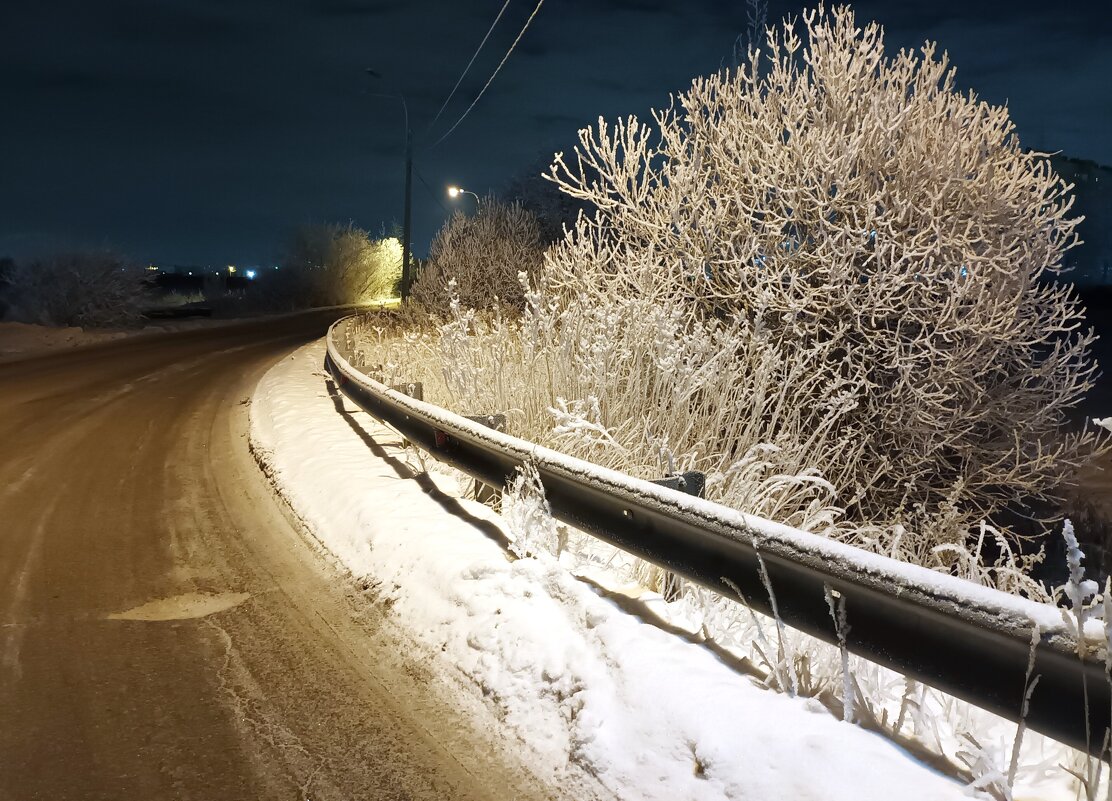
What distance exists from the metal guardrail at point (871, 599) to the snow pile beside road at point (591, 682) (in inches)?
10.0

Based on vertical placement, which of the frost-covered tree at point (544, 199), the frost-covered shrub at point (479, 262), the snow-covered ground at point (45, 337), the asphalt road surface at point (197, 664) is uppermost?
the frost-covered tree at point (544, 199)

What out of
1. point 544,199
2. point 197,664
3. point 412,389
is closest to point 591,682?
point 197,664

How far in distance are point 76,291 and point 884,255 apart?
25688mm

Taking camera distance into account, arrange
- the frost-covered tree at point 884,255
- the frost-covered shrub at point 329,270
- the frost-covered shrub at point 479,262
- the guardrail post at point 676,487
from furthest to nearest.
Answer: the frost-covered shrub at point 329,270
the frost-covered shrub at point 479,262
the frost-covered tree at point 884,255
the guardrail post at point 676,487

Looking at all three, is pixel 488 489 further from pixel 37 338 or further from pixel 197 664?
pixel 37 338

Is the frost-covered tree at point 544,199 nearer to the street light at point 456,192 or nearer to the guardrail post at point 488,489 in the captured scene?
the street light at point 456,192

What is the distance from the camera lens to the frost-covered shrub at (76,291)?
25.1 meters

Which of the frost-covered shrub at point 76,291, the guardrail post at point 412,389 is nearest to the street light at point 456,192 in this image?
the frost-covered shrub at point 76,291

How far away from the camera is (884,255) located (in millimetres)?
6992

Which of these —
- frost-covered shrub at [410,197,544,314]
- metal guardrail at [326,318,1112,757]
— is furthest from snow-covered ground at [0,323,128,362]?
metal guardrail at [326,318,1112,757]

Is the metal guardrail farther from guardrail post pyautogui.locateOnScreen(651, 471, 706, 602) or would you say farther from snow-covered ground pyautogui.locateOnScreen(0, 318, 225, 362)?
snow-covered ground pyautogui.locateOnScreen(0, 318, 225, 362)

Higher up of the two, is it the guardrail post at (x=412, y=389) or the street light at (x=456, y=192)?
the street light at (x=456, y=192)

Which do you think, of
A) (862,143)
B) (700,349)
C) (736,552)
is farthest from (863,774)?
(862,143)

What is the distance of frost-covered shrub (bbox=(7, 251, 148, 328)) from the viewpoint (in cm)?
2509
